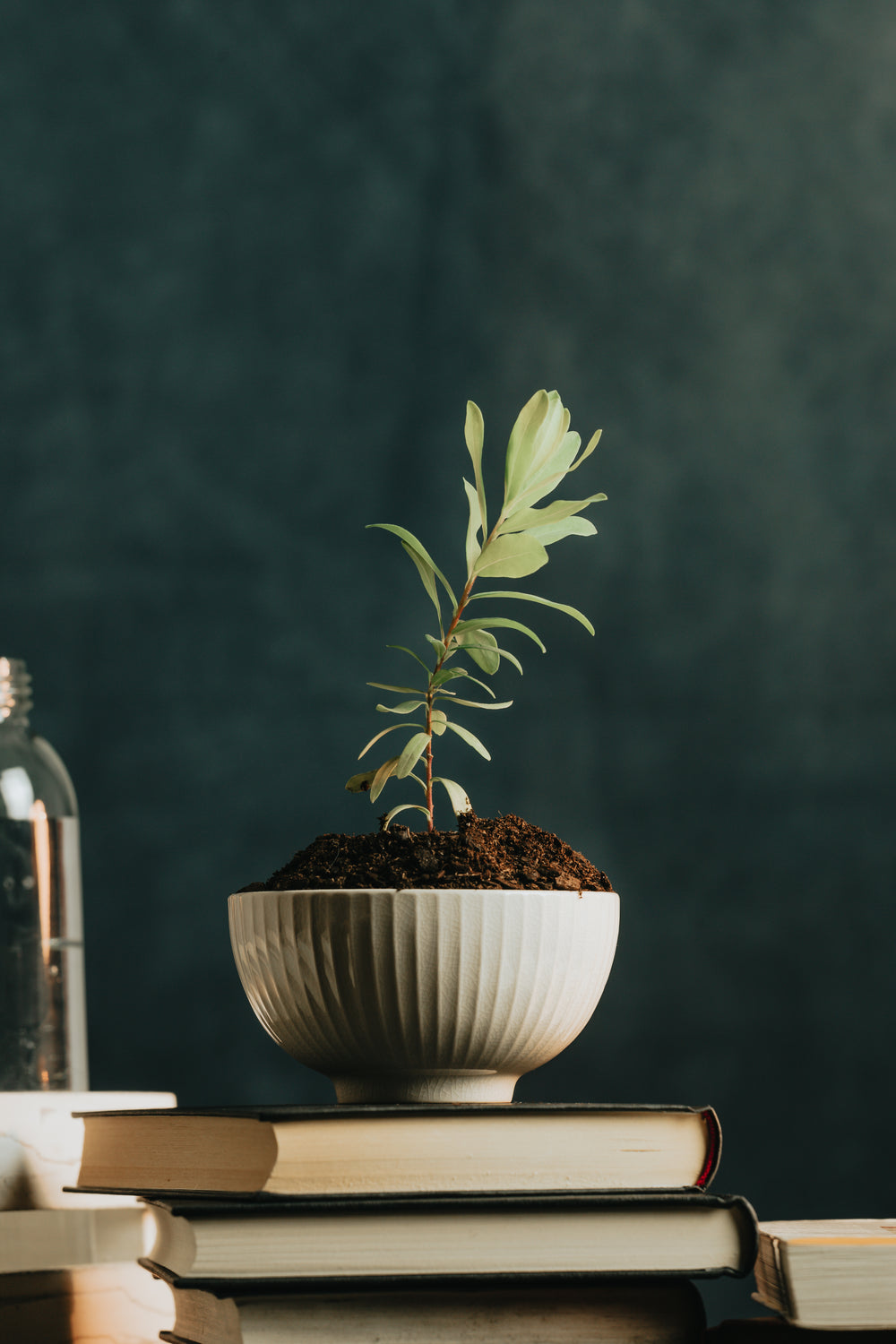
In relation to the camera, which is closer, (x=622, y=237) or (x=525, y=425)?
(x=525, y=425)

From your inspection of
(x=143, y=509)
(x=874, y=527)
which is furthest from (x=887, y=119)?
(x=143, y=509)

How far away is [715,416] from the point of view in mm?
1371

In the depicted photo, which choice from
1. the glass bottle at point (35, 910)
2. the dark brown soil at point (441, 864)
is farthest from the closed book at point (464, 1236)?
the glass bottle at point (35, 910)

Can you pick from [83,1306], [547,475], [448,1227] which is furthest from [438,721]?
[83,1306]

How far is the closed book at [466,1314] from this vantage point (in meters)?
0.54

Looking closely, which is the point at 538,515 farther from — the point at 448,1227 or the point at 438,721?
the point at 448,1227

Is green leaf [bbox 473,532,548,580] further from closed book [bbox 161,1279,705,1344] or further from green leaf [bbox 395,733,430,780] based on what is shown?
closed book [bbox 161,1279,705,1344]

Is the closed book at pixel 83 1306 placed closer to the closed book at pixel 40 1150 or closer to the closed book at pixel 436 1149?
the closed book at pixel 40 1150

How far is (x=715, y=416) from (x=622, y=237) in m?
0.21

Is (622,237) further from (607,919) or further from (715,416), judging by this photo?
(607,919)

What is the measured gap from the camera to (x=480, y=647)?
0.68 meters

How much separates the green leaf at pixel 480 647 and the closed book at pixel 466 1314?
0.29 metres

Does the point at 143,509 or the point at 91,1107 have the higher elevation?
the point at 143,509

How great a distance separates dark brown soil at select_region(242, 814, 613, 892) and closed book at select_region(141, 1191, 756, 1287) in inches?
5.3
